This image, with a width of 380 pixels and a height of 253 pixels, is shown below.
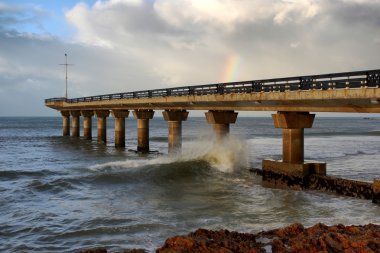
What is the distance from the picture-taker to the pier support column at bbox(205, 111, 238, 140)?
1182 inches

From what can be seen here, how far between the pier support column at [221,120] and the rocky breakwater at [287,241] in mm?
18094

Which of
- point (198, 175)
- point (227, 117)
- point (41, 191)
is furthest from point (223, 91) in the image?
point (41, 191)

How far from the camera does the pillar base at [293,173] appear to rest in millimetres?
21547

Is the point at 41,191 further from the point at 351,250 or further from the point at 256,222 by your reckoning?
the point at 351,250

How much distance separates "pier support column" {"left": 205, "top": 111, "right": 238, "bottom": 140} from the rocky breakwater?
18.1m

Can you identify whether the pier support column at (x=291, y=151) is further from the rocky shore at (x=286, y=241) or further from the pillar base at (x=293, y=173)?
the rocky shore at (x=286, y=241)

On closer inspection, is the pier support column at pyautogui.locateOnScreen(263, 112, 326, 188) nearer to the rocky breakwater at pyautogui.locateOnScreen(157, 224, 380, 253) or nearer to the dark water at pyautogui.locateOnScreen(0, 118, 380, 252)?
the dark water at pyautogui.locateOnScreen(0, 118, 380, 252)

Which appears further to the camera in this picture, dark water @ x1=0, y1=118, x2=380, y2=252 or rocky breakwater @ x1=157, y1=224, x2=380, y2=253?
dark water @ x1=0, y1=118, x2=380, y2=252

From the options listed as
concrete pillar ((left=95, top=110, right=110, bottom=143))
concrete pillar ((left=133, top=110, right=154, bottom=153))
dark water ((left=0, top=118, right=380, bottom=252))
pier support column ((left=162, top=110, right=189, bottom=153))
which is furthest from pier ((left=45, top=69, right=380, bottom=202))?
concrete pillar ((left=95, top=110, right=110, bottom=143))

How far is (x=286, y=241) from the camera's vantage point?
11305 mm

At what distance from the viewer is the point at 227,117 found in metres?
30.0

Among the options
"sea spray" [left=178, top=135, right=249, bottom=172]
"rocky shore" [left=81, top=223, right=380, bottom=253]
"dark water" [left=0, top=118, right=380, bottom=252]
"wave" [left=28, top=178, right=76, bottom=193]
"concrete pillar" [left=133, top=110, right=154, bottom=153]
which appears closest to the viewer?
"rocky shore" [left=81, top=223, right=380, bottom=253]

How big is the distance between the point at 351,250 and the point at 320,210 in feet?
22.2

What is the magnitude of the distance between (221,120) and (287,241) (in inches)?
755
